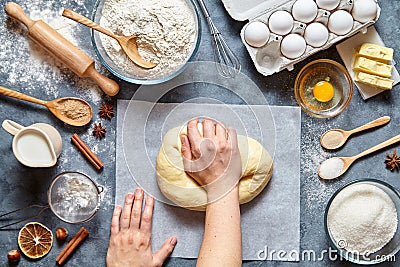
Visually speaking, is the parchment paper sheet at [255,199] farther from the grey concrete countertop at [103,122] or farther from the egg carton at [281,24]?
the egg carton at [281,24]

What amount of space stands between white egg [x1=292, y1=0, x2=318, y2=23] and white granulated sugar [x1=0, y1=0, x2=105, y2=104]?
0.54 m

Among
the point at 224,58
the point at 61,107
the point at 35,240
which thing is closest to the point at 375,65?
the point at 224,58

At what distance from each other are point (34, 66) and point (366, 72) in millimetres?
903

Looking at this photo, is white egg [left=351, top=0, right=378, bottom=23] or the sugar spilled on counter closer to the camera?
white egg [left=351, top=0, right=378, bottom=23]

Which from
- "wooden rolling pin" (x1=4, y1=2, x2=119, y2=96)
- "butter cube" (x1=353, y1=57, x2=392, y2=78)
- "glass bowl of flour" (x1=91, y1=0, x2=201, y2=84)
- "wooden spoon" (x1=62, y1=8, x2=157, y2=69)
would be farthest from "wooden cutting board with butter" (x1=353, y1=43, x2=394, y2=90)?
"wooden rolling pin" (x1=4, y1=2, x2=119, y2=96)

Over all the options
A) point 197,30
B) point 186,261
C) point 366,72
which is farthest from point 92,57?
point 366,72

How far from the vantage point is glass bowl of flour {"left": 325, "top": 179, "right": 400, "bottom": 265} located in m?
1.47

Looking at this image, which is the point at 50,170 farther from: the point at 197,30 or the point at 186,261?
the point at 197,30

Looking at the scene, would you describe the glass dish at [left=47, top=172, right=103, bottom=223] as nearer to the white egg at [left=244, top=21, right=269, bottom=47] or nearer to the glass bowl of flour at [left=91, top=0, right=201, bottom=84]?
the glass bowl of flour at [left=91, top=0, right=201, bottom=84]

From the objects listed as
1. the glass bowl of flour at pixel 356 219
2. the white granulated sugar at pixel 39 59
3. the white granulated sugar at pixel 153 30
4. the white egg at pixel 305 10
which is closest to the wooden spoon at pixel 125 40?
the white granulated sugar at pixel 153 30

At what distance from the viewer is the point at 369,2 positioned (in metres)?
1.45

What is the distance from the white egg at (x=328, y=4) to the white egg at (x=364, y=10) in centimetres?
5

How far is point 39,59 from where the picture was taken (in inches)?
60.1

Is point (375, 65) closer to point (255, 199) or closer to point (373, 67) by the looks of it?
point (373, 67)
